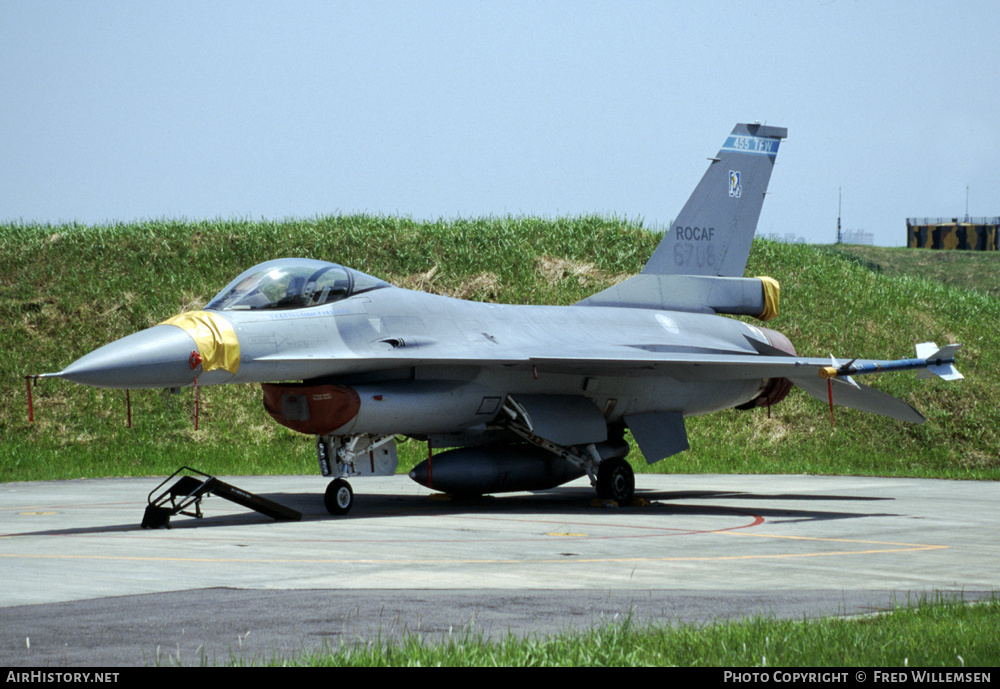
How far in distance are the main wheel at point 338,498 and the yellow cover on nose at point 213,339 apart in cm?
233

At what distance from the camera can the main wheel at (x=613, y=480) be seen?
16.5 m

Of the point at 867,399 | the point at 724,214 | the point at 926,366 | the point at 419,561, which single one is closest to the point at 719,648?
the point at 419,561

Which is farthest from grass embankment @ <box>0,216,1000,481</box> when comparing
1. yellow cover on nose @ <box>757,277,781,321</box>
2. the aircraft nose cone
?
the aircraft nose cone

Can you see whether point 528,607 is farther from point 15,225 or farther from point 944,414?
point 15,225

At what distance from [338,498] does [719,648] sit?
9151 millimetres

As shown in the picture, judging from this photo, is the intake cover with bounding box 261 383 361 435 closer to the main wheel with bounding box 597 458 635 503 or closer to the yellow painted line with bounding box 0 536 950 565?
the yellow painted line with bounding box 0 536 950 565

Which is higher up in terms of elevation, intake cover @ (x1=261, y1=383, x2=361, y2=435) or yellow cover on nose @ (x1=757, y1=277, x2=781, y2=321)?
yellow cover on nose @ (x1=757, y1=277, x2=781, y2=321)

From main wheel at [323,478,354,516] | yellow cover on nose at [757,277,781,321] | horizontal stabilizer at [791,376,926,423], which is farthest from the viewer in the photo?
yellow cover on nose at [757,277,781,321]

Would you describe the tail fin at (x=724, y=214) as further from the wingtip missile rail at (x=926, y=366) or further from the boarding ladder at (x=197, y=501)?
the boarding ladder at (x=197, y=501)

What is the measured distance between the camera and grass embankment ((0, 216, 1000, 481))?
25344 mm

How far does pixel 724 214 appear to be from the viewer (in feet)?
65.4

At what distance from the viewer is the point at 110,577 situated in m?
8.47

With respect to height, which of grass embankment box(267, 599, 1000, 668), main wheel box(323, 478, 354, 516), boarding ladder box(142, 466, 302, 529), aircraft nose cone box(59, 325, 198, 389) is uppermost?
aircraft nose cone box(59, 325, 198, 389)

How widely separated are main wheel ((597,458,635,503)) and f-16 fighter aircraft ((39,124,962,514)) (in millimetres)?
23
